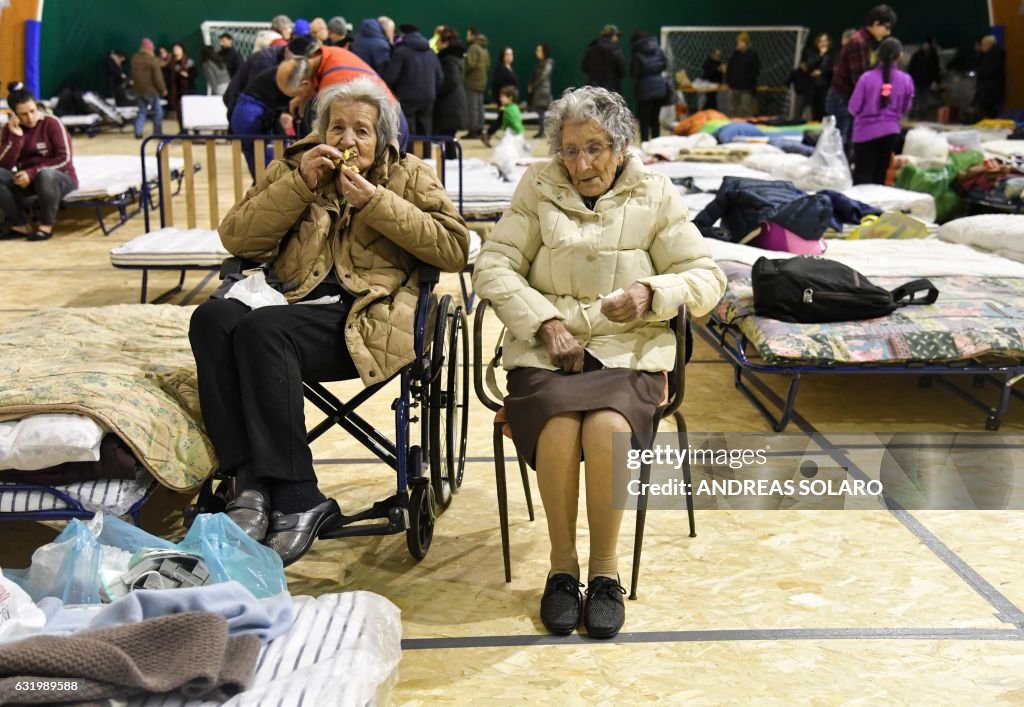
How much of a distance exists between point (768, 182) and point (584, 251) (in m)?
3.05

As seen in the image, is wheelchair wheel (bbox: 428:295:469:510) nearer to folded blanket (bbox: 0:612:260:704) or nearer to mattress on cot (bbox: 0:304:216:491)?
mattress on cot (bbox: 0:304:216:491)

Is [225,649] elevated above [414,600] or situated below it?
above

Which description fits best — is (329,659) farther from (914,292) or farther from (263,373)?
(914,292)

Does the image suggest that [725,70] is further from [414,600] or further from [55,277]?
[414,600]

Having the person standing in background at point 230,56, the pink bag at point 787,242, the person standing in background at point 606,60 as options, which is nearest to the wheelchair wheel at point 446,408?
the pink bag at point 787,242

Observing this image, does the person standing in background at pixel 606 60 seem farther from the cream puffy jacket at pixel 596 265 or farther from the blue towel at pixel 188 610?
the blue towel at pixel 188 610

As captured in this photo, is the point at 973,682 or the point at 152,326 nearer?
the point at 973,682

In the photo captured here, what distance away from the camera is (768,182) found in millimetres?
5527

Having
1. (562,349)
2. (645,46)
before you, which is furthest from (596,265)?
(645,46)

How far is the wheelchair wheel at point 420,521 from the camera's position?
2785mm

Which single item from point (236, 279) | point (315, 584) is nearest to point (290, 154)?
point (236, 279)

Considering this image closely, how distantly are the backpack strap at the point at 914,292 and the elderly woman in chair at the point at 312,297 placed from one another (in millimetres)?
2044

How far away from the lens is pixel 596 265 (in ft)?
9.17

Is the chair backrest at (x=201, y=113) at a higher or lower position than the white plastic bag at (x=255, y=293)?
higher
